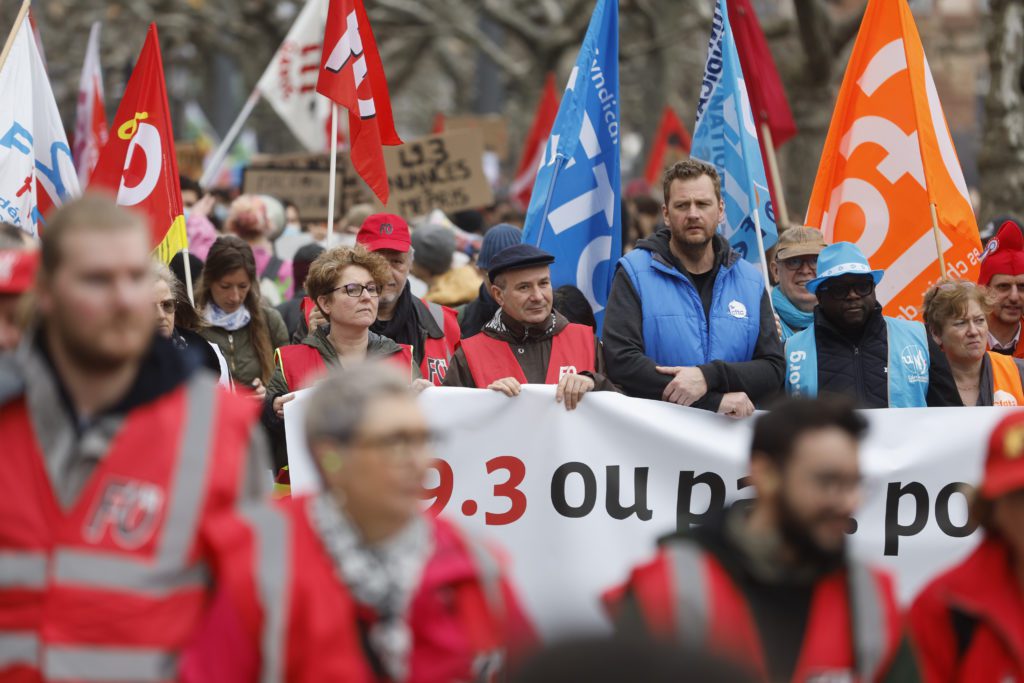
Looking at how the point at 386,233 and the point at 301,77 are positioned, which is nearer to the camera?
the point at 386,233

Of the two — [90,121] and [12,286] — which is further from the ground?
[90,121]

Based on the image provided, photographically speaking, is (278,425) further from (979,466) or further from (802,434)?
(802,434)

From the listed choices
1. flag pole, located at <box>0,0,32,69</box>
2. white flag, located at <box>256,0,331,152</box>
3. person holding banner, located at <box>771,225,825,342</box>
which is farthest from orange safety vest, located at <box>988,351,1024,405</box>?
white flag, located at <box>256,0,331,152</box>

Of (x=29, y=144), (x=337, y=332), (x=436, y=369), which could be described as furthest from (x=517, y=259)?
(x=29, y=144)

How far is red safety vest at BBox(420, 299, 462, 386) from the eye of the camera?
22.3 ft

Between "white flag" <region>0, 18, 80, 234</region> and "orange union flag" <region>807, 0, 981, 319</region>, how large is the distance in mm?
3921

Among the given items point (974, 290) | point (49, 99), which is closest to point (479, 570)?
point (974, 290)

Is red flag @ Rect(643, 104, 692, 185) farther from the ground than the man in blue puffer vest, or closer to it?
farther from the ground

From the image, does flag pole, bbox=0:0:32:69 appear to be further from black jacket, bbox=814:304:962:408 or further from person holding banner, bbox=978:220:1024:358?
person holding banner, bbox=978:220:1024:358

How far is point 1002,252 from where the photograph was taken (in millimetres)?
7695

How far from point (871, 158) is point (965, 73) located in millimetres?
50486

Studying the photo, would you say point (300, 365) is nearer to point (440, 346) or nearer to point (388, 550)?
point (440, 346)

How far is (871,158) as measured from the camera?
7898mm

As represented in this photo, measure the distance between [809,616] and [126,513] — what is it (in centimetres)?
135
